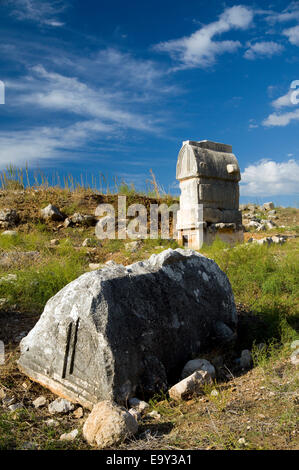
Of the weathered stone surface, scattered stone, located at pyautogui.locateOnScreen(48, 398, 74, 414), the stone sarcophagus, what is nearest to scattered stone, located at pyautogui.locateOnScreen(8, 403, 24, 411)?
scattered stone, located at pyautogui.locateOnScreen(48, 398, 74, 414)

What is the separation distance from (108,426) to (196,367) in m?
0.98

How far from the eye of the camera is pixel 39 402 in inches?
102

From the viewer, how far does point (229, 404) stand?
2.35m

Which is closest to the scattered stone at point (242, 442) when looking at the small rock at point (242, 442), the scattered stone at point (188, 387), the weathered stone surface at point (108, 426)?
the small rock at point (242, 442)

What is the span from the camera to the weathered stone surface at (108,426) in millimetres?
1984

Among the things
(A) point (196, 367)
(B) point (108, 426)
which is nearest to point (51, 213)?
(A) point (196, 367)

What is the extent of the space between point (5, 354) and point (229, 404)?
201 cm

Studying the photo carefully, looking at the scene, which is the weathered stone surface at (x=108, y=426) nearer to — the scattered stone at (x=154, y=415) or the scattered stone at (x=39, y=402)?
the scattered stone at (x=154, y=415)

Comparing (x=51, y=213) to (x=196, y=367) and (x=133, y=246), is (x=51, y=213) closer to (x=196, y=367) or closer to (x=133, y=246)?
(x=133, y=246)

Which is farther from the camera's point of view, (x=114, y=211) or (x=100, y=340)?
(x=114, y=211)

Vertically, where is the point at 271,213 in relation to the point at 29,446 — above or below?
above
